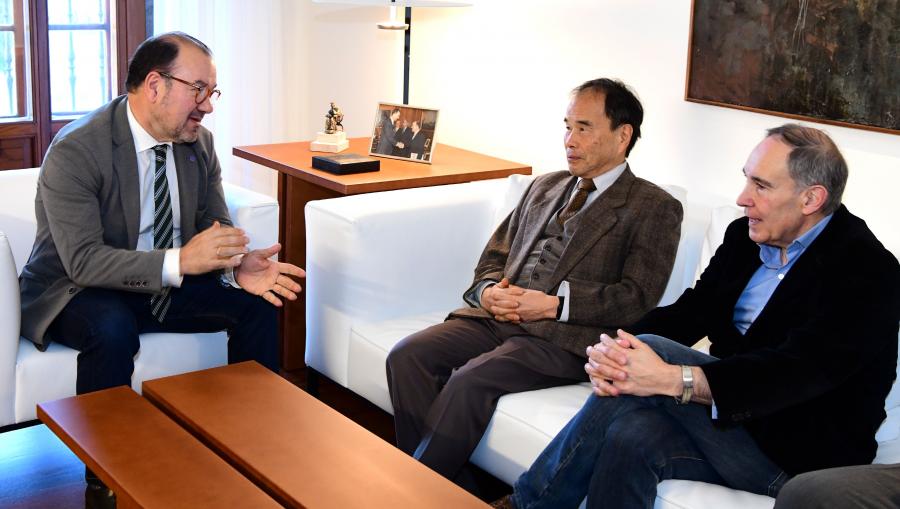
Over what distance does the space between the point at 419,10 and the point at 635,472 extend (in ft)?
8.57

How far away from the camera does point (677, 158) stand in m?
3.17

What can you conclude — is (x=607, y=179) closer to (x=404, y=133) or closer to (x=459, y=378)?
(x=459, y=378)

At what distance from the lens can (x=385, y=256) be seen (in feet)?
9.56

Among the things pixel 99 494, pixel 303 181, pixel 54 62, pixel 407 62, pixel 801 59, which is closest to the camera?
pixel 99 494

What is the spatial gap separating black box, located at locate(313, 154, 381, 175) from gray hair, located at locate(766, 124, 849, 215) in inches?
64.2

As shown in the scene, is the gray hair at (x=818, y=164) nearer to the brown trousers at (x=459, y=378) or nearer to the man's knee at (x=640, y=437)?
the man's knee at (x=640, y=437)

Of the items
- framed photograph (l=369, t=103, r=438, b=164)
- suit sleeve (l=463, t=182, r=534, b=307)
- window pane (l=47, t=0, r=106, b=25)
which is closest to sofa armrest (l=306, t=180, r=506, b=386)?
suit sleeve (l=463, t=182, r=534, b=307)

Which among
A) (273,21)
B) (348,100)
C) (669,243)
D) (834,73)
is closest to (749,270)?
(669,243)

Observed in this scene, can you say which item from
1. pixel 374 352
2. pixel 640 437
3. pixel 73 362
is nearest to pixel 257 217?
pixel 374 352

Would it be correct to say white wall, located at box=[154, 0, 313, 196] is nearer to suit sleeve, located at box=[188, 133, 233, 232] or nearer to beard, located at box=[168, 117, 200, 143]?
suit sleeve, located at box=[188, 133, 233, 232]

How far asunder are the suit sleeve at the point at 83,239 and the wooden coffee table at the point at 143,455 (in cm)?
42

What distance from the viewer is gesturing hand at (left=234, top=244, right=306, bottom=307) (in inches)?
105

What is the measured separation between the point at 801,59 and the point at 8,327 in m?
2.15

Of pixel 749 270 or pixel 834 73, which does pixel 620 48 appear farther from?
pixel 749 270
